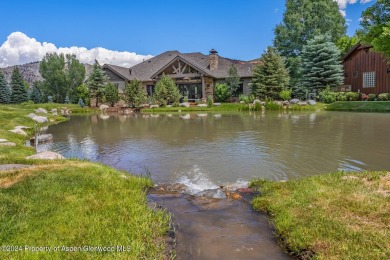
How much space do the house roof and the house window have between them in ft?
44.9

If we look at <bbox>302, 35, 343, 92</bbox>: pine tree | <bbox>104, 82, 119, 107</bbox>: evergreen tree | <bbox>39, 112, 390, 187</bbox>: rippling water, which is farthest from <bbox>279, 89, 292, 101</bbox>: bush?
<bbox>104, 82, 119, 107</bbox>: evergreen tree

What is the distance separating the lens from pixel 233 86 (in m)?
38.6

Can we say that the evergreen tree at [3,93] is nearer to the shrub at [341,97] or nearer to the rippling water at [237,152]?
the rippling water at [237,152]

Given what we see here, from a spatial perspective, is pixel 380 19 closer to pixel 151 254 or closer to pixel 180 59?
pixel 151 254

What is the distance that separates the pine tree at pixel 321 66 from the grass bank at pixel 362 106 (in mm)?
5779

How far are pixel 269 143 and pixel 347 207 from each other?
7.74m

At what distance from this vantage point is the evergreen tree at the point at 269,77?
33875 millimetres

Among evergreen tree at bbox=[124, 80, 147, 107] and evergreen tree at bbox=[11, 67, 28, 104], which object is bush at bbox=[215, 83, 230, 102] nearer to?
evergreen tree at bbox=[124, 80, 147, 107]

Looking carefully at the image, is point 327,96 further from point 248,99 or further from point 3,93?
point 3,93

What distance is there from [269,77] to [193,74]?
35.4ft

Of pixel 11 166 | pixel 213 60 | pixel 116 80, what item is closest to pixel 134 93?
pixel 116 80

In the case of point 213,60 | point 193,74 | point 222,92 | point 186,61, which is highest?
point 213,60

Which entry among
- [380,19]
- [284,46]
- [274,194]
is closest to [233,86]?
[284,46]

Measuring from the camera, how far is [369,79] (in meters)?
32.8
